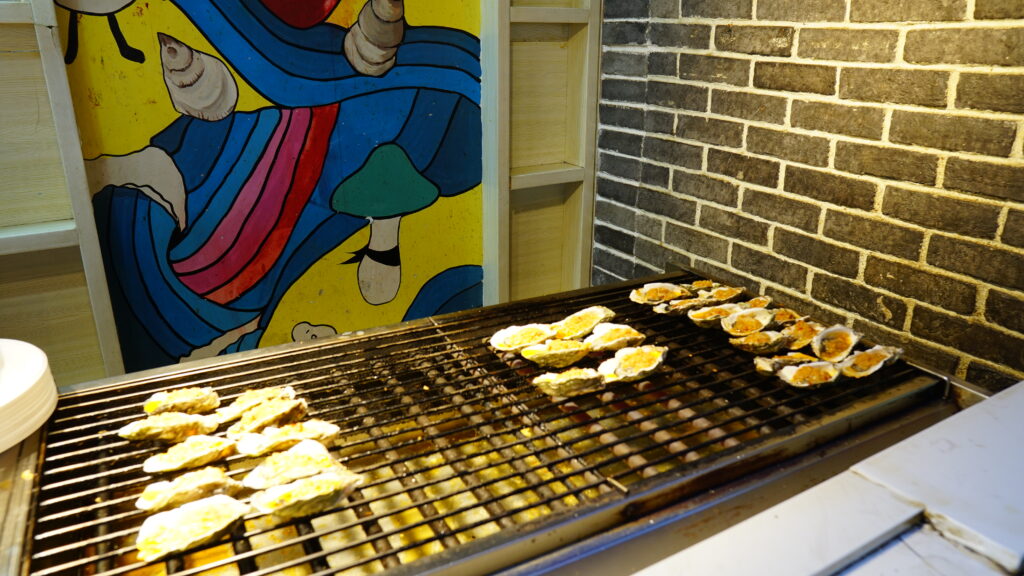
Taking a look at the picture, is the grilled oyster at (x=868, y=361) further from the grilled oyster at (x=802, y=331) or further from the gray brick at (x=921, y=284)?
the gray brick at (x=921, y=284)

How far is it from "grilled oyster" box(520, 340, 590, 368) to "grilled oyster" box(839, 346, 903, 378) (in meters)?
0.64

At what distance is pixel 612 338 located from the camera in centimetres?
180

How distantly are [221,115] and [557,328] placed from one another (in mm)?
1562

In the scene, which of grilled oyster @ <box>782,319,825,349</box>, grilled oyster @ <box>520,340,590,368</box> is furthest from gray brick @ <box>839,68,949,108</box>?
grilled oyster @ <box>520,340,590,368</box>

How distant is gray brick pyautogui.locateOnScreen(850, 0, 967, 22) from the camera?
189 centimetres

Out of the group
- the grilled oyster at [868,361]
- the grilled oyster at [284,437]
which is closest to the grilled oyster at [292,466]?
the grilled oyster at [284,437]

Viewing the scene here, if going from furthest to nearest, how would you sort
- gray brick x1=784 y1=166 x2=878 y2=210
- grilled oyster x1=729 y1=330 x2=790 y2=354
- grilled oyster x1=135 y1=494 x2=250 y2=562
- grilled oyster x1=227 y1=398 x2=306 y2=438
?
gray brick x1=784 y1=166 x2=878 y2=210 → grilled oyster x1=729 y1=330 x2=790 y2=354 → grilled oyster x1=227 y1=398 x2=306 y2=438 → grilled oyster x1=135 y1=494 x2=250 y2=562

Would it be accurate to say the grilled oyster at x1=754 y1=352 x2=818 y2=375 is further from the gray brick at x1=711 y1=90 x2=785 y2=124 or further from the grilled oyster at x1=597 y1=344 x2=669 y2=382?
the gray brick at x1=711 y1=90 x2=785 y2=124

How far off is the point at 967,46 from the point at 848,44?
14.6 inches

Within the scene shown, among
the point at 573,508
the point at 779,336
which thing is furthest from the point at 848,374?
the point at 573,508

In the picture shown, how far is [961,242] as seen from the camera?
6.47 ft

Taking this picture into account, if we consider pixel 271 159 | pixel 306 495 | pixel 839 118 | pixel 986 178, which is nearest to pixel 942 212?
pixel 986 178

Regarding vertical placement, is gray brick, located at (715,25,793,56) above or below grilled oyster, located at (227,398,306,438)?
above

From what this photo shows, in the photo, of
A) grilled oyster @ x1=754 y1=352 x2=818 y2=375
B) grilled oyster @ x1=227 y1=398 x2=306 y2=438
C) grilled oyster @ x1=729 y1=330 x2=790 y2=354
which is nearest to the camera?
grilled oyster @ x1=227 y1=398 x2=306 y2=438
